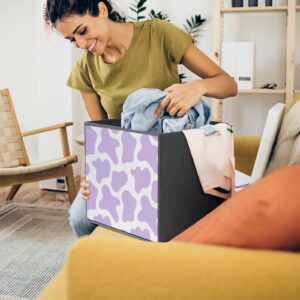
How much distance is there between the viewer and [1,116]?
120 inches

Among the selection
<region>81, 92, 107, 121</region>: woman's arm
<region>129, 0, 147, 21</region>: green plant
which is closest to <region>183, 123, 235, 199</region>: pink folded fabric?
<region>81, 92, 107, 121</region>: woman's arm

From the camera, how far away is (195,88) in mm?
1127

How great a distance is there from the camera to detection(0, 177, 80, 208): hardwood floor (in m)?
3.21

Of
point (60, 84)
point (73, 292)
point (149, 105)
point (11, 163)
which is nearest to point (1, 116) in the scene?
point (11, 163)

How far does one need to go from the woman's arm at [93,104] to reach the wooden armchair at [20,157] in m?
1.16

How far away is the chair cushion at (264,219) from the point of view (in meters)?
0.64

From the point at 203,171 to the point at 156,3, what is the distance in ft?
8.98

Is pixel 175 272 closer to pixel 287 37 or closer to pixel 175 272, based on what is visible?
pixel 175 272

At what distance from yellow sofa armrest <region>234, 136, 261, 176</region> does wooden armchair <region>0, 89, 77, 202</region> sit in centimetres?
129

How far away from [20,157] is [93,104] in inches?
63.3

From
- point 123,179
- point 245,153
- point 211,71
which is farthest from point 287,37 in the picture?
point 123,179

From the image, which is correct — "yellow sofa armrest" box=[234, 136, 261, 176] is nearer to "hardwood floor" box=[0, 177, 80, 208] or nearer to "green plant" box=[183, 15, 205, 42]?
"hardwood floor" box=[0, 177, 80, 208]

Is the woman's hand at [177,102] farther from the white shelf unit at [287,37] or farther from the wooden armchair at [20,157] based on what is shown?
the white shelf unit at [287,37]

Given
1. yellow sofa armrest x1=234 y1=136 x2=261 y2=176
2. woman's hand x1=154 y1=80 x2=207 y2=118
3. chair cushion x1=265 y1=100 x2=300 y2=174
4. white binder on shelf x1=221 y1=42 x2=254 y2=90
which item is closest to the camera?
woman's hand x1=154 y1=80 x2=207 y2=118
